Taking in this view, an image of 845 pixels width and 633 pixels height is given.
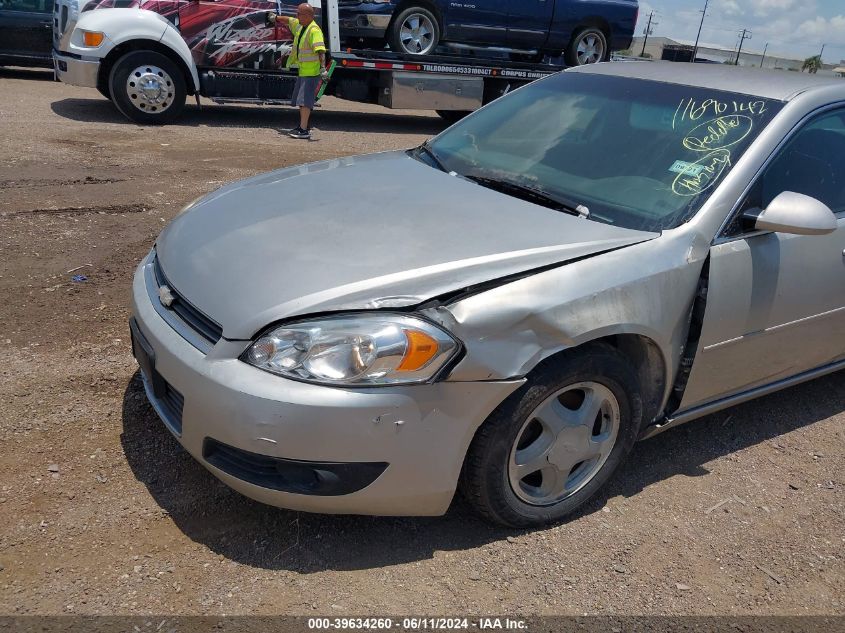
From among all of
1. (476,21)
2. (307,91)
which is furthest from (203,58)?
(476,21)

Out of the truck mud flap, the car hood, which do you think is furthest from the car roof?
the truck mud flap

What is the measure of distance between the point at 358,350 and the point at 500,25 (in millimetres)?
11109

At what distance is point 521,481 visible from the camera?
2.79m

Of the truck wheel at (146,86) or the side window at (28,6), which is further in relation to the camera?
the side window at (28,6)

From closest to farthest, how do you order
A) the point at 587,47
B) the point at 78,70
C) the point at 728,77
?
the point at 728,77 < the point at 78,70 < the point at 587,47

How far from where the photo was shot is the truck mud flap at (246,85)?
10.4m

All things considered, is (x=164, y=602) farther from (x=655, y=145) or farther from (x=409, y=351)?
(x=655, y=145)

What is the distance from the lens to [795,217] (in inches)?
114

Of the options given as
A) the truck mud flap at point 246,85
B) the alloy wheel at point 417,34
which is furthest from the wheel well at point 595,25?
the truck mud flap at point 246,85

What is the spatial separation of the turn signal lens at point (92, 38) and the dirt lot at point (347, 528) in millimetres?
6372

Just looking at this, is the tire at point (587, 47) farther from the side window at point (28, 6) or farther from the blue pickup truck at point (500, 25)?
the side window at point (28, 6)

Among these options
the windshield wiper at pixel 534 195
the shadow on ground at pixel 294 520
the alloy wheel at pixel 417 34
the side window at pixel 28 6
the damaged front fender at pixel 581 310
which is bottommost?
the shadow on ground at pixel 294 520

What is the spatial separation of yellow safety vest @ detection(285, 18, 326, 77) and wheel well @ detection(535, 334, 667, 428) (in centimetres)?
839

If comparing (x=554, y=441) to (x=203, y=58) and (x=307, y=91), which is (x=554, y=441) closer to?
(x=307, y=91)
